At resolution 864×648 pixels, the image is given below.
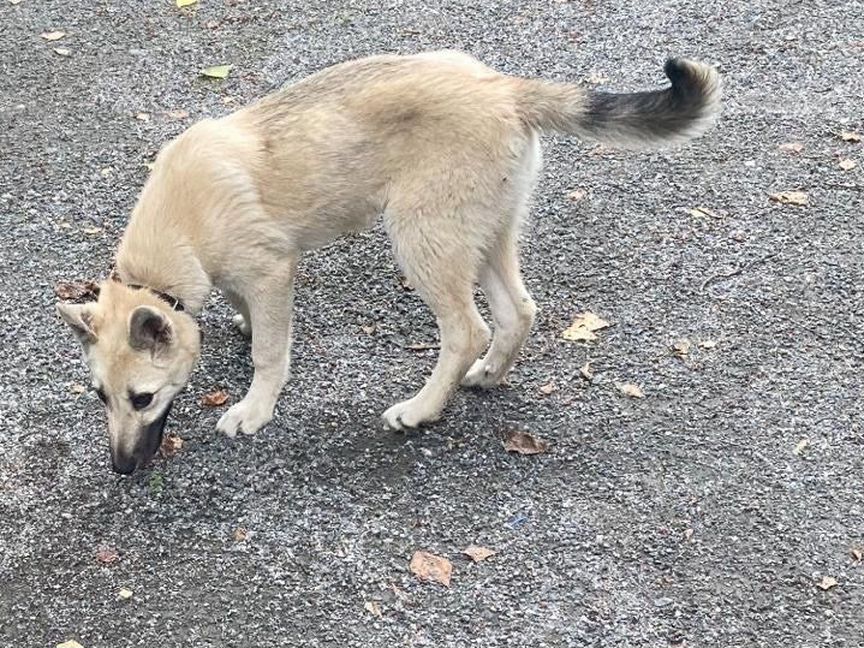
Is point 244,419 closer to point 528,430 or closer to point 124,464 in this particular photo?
point 124,464

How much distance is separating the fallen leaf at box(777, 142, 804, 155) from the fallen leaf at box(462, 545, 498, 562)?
12.4 feet

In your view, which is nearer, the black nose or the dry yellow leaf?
the black nose

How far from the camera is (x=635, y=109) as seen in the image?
176 inches

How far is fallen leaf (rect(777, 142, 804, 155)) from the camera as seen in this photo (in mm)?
6761

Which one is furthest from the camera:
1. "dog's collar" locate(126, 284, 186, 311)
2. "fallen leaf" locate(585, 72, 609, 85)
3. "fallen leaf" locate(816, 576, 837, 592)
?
"fallen leaf" locate(585, 72, 609, 85)

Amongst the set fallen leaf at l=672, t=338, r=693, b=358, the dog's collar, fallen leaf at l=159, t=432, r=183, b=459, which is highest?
the dog's collar

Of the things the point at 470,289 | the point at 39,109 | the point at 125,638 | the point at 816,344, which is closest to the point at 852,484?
the point at 816,344

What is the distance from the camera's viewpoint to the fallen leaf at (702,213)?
6.27 metres

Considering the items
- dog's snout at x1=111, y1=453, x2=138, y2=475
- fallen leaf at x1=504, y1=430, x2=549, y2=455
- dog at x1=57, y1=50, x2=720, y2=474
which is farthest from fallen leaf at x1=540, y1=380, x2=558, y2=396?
dog's snout at x1=111, y1=453, x2=138, y2=475

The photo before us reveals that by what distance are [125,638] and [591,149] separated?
14.3 feet

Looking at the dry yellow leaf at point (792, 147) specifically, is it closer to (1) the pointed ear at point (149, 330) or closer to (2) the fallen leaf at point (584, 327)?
(2) the fallen leaf at point (584, 327)

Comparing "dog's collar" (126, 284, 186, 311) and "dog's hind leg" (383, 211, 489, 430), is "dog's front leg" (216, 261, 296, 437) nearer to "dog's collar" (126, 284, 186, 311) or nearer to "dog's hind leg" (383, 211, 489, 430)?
"dog's collar" (126, 284, 186, 311)

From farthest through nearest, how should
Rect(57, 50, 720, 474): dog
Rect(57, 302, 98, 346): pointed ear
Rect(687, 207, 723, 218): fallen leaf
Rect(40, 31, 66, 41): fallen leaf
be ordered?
Rect(40, 31, 66, 41): fallen leaf < Rect(687, 207, 723, 218): fallen leaf < Rect(57, 50, 720, 474): dog < Rect(57, 302, 98, 346): pointed ear

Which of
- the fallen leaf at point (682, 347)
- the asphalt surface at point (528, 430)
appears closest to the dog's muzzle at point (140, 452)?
the asphalt surface at point (528, 430)
